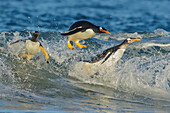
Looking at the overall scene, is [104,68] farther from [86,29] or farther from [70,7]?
[70,7]

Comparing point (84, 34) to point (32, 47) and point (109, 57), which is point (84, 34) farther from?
point (32, 47)

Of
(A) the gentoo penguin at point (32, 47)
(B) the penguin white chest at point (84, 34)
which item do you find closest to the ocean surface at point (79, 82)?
(A) the gentoo penguin at point (32, 47)

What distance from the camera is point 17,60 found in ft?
26.7

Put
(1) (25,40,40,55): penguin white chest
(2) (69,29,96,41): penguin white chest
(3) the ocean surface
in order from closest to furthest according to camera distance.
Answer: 1. (3) the ocean surface
2. (2) (69,29,96,41): penguin white chest
3. (1) (25,40,40,55): penguin white chest

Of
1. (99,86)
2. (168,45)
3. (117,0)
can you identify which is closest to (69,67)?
(99,86)

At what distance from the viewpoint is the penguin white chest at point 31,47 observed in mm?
7849

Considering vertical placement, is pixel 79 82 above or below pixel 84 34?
below

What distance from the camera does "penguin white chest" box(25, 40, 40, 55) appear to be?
309 inches

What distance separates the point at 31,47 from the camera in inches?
309

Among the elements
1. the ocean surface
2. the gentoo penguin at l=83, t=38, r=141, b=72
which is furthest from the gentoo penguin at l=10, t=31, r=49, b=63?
the gentoo penguin at l=83, t=38, r=141, b=72

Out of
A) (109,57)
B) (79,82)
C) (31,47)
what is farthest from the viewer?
(31,47)

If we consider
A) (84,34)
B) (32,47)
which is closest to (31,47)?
(32,47)

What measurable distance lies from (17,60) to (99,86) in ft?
7.46

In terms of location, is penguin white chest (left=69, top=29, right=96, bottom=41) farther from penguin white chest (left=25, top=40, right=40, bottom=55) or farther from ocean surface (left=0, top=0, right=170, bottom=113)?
penguin white chest (left=25, top=40, right=40, bottom=55)
